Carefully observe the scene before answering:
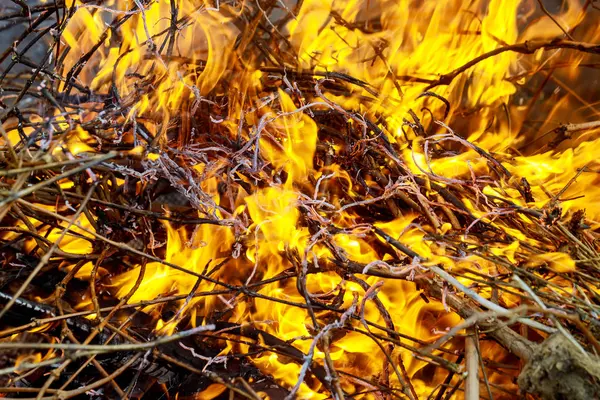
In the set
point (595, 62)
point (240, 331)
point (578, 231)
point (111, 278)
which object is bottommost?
point (578, 231)

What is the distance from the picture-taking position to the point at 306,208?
56.1 inches

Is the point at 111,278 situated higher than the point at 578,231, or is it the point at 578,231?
the point at 111,278

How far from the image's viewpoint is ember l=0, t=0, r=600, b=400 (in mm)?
1122

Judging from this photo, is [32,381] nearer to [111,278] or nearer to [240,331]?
[111,278]

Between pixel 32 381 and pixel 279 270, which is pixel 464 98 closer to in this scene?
pixel 279 270

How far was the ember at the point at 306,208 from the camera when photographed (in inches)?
44.2

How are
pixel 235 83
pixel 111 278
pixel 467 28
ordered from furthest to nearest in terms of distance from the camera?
pixel 467 28
pixel 235 83
pixel 111 278

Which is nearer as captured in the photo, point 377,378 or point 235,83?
point 377,378

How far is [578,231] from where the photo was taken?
1.30 meters

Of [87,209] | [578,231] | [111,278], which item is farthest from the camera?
[111,278]

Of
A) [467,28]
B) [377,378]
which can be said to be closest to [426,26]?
[467,28]

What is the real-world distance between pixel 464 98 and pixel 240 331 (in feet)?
4.84

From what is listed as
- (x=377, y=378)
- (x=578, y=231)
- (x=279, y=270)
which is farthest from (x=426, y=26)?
(x=377, y=378)

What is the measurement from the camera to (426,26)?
2.05m
